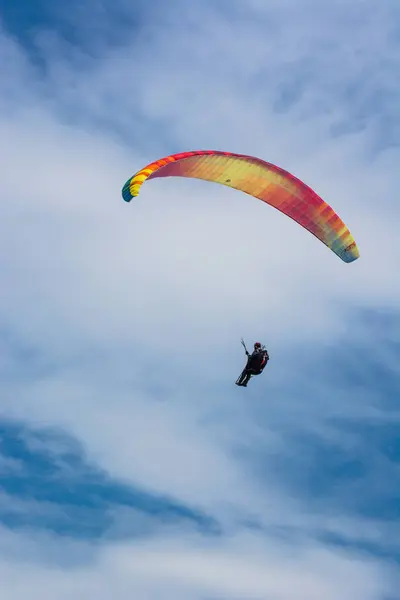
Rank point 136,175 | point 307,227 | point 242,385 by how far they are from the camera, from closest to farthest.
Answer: point 136,175 → point 242,385 → point 307,227

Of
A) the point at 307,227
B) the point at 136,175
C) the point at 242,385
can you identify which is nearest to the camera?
the point at 136,175

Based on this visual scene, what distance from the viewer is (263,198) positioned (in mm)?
60594

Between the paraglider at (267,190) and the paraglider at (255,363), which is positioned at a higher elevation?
the paraglider at (267,190)

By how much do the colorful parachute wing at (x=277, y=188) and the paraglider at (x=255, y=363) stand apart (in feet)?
20.7

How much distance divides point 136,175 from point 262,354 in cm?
1064

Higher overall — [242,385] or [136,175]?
[136,175]

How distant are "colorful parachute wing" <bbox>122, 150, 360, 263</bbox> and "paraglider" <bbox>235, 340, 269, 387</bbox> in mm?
6300

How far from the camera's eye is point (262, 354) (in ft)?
184

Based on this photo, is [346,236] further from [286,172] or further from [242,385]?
[242,385]

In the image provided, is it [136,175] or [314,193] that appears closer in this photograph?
[136,175]

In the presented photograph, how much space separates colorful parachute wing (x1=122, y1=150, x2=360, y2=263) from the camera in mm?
56500

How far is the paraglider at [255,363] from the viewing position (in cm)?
5616

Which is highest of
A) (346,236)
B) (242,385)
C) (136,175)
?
(346,236)

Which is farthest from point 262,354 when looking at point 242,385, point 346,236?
Answer: point 346,236
